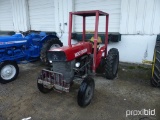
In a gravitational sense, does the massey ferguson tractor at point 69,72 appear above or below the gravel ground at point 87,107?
above

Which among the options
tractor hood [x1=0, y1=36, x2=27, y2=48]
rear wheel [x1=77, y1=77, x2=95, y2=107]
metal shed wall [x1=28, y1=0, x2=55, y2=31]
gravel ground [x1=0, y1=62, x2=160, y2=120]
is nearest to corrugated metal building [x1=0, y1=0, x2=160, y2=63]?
metal shed wall [x1=28, y1=0, x2=55, y2=31]

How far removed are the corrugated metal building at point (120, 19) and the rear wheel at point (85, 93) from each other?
287 cm

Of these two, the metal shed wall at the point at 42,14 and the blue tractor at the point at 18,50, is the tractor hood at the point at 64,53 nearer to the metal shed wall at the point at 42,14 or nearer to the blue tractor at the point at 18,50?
the blue tractor at the point at 18,50

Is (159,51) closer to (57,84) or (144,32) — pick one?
(144,32)

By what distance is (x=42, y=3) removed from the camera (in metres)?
7.07

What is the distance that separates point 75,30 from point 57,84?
4.06 meters

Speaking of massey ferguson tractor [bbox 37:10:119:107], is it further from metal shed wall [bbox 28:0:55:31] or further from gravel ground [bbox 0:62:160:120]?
metal shed wall [bbox 28:0:55:31]

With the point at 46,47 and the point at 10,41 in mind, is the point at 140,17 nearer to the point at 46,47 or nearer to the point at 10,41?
the point at 46,47

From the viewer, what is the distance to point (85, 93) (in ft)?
8.70

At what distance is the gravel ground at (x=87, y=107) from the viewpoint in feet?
8.48

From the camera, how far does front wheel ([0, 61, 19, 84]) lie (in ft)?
12.5

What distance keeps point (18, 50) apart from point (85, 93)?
2837mm
